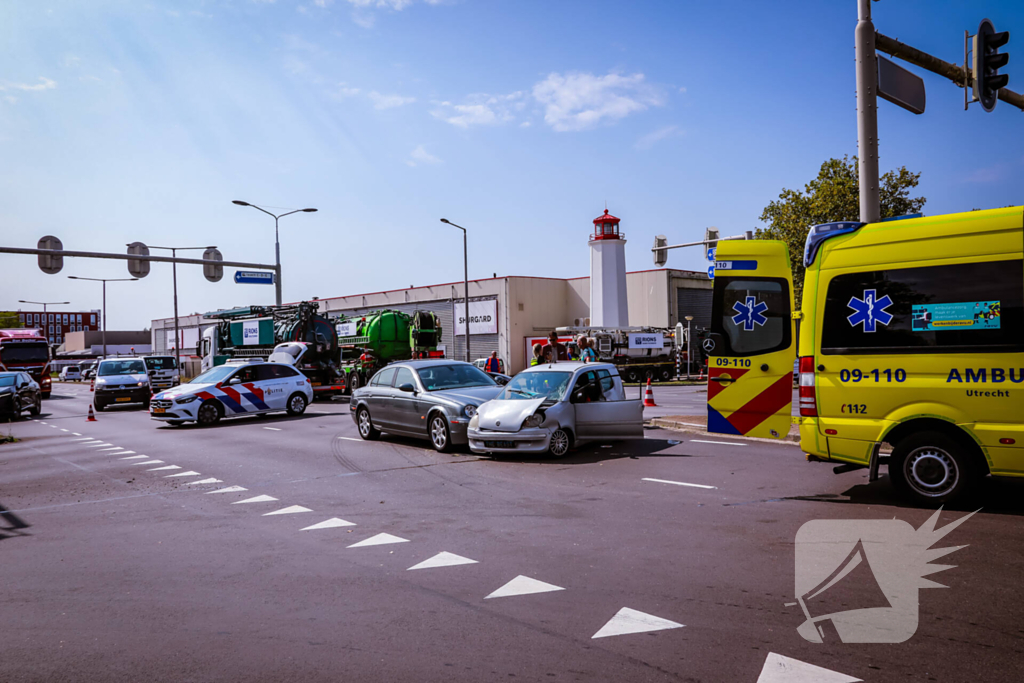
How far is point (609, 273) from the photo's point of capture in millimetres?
47875

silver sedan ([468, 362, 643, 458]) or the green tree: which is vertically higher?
the green tree

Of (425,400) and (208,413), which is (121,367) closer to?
(208,413)

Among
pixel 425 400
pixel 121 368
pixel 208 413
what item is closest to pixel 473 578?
pixel 425 400

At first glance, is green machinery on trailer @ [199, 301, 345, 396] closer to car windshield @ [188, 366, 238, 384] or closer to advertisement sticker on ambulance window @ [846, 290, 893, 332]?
car windshield @ [188, 366, 238, 384]

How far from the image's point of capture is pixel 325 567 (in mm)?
5758

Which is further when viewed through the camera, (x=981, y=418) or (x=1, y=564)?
(x=981, y=418)

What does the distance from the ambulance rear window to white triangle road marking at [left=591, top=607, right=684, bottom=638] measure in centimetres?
423

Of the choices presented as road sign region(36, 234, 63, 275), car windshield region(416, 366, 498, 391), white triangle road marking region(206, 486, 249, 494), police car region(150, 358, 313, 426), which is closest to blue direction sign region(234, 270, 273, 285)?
road sign region(36, 234, 63, 275)

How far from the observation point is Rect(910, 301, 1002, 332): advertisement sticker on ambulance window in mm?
6730

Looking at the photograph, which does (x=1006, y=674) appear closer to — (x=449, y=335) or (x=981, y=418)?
(x=981, y=418)

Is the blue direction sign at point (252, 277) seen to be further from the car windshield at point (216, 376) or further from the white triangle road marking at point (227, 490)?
the white triangle road marking at point (227, 490)

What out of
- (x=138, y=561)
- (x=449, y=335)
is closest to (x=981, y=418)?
(x=138, y=561)

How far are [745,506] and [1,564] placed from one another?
6.71 metres

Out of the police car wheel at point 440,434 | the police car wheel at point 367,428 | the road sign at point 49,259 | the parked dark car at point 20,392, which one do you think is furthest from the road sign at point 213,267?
the police car wheel at point 440,434
